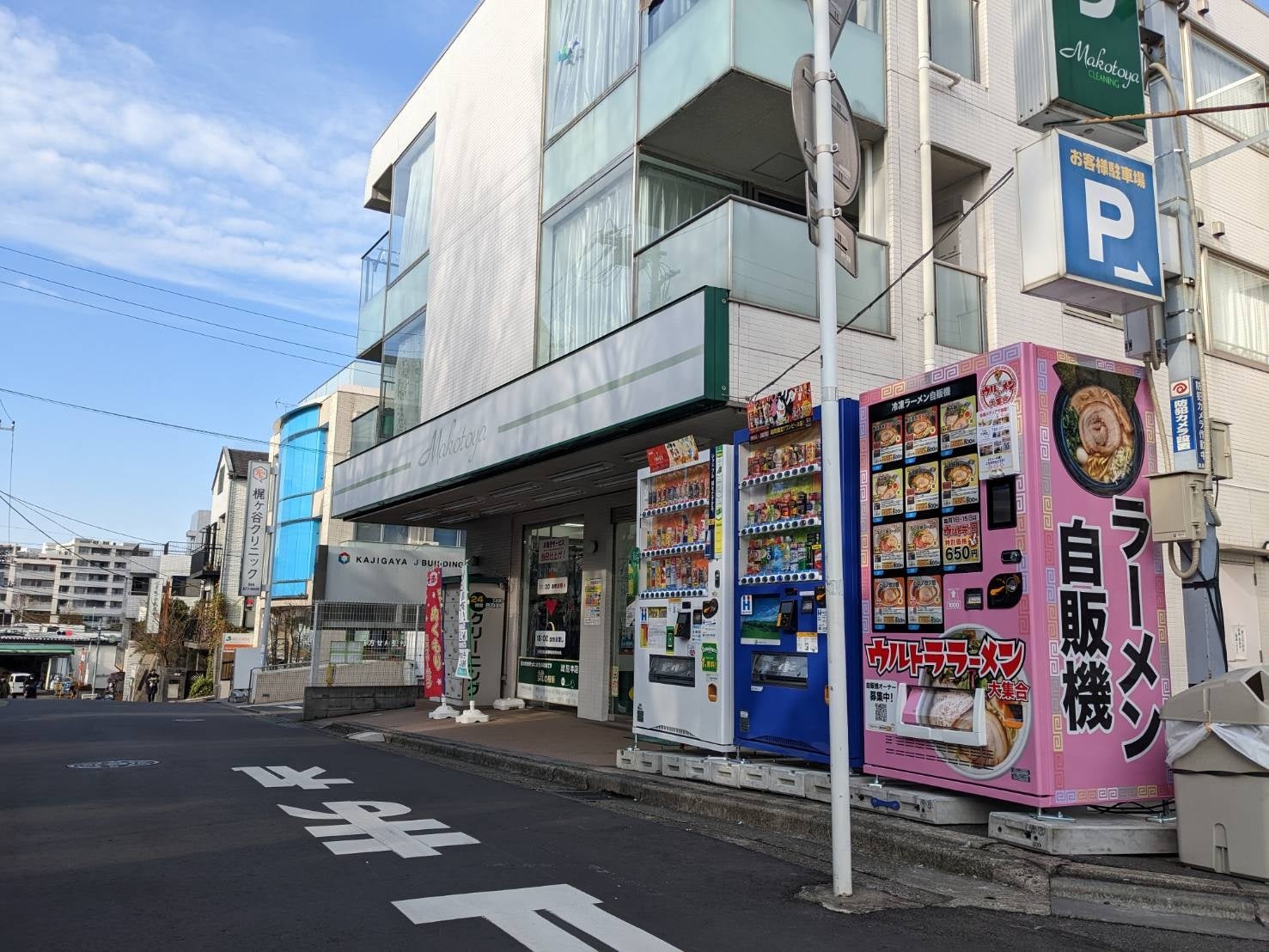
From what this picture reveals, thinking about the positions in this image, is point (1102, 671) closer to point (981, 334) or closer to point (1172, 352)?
point (1172, 352)

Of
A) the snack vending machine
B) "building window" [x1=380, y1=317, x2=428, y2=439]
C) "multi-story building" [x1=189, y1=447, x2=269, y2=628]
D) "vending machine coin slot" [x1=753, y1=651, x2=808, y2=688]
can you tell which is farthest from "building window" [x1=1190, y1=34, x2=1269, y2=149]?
"multi-story building" [x1=189, y1=447, x2=269, y2=628]

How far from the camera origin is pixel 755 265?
9.97 meters

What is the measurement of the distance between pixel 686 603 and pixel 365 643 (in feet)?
38.4

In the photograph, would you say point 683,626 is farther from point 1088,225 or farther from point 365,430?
point 365,430

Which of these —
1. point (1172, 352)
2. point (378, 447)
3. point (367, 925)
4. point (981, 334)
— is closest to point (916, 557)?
point (1172, 352)

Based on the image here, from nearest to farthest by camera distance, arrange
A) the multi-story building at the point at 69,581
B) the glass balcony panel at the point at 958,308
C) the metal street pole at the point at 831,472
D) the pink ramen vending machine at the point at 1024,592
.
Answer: the metal street pole at the point at 831,472 → the pink ramen vending machine at the point at 1024,592 → the glass balcony panel at the point at 958,308 → the multi-story building at the point at 69,581

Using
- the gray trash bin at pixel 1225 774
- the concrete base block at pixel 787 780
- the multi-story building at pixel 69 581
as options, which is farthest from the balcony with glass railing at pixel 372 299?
the multi-story building at pixel 69 581

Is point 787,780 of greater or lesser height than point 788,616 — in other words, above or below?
below

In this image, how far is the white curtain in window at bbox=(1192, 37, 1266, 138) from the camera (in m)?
15.2

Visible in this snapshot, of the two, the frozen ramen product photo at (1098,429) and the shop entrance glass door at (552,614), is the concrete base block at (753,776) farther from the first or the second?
the shop entrance glass door at (552,614)

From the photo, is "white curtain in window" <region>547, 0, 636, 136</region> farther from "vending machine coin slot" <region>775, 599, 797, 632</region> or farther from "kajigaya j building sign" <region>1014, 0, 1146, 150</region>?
"vending machine coin slot" <region>775, 599, 797, 632</region>

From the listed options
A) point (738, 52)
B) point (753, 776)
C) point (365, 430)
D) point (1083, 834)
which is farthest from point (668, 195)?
point (365, 430)

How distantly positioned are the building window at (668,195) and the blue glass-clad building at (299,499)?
28.2 meters

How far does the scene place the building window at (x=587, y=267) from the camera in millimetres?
12047
